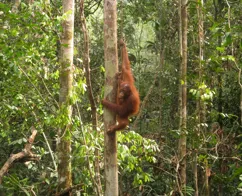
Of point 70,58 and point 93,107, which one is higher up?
point 70,58

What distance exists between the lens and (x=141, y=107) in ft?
24.7

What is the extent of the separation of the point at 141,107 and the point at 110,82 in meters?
4.46

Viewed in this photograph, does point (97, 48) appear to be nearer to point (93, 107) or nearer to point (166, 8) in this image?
point (166, 8)

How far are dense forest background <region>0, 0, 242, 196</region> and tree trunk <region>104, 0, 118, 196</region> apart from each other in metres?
0.71

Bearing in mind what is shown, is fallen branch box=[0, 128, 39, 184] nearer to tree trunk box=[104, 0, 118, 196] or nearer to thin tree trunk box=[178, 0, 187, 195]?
tree trunk box=[104, 0, 118, 196]

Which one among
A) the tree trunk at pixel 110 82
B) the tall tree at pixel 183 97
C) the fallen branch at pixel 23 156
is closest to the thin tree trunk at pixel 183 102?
the tall tree at pixel 183 97

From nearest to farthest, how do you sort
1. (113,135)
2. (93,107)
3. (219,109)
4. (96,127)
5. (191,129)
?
(113,135) → (93,107) → (96,127) → (191,129) → (219,109)

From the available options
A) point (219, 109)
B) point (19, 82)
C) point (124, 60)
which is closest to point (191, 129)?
point (219, 109)

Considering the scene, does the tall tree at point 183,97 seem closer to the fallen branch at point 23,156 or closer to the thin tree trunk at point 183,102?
the thin tree trunk at point 183,102

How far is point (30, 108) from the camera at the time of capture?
4.80 m

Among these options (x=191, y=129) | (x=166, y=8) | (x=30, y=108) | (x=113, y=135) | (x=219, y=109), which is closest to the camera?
(x=113, y=135)

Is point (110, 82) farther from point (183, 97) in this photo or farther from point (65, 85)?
point (183, 97)

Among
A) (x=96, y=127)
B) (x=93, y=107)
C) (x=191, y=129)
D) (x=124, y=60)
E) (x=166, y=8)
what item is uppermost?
(x=166, y=8)

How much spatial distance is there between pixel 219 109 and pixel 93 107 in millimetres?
4407
